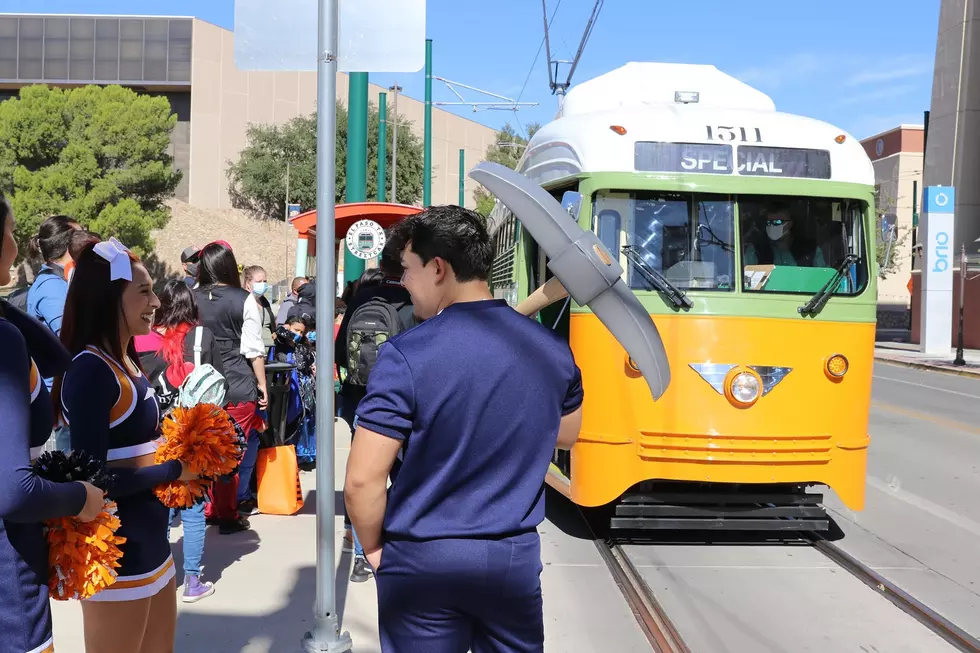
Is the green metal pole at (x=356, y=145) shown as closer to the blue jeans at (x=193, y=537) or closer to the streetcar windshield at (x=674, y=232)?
the streetcar windshield at (x=674, y=232)

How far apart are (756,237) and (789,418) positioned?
126 cm

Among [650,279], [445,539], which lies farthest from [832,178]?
[445,539]

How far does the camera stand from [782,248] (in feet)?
22.0

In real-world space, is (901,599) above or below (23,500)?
below

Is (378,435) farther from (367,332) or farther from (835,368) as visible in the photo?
(835,368)

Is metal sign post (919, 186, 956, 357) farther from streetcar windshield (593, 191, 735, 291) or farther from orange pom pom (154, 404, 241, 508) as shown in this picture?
orange pom pom (154, 404, 241, 508)

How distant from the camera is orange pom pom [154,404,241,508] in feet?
10.5

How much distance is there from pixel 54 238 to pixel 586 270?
13.3 feet

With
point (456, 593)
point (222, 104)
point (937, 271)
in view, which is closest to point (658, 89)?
point (456, 593)

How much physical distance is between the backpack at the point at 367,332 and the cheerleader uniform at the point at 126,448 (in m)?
2.15

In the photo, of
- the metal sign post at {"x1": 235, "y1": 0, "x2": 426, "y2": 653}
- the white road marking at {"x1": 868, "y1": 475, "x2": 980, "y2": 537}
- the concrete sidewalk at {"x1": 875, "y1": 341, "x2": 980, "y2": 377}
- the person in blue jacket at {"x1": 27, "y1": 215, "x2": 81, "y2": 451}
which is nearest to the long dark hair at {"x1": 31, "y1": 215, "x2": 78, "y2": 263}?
the person in blue jacket at {"x1": 27, "y1": 215, "x2": 81, "y2": 451}

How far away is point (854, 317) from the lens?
6617 millimetres

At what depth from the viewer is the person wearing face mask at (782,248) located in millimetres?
6660

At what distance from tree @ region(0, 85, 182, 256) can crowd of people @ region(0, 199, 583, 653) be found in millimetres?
49243
